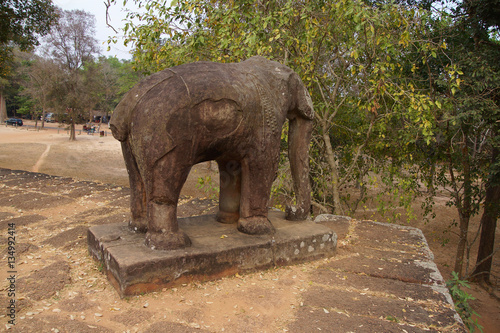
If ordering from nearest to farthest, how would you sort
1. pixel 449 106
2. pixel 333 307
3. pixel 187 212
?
pixel 333 307 < pixel 187 212 < pixel 449 106

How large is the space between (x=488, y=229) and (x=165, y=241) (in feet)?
21.3

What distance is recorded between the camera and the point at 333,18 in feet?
16.9

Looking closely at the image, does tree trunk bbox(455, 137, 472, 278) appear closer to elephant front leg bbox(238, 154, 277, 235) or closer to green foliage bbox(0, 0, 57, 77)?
elephant front leg bbox(238, 154, 277, 235)

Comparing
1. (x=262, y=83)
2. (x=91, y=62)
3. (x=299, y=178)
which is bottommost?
(x=299, y=178)

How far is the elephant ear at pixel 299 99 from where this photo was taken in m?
3.22

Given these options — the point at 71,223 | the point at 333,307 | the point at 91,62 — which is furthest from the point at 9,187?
the point at 91,62

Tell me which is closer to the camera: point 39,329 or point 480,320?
point 39,329

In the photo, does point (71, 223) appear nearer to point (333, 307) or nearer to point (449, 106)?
point (333, 307)

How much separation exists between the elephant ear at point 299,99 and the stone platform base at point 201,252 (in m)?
1.04

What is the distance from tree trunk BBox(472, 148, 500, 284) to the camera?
5961 millimetres

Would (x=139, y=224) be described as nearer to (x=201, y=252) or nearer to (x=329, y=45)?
(x=201, y=252)

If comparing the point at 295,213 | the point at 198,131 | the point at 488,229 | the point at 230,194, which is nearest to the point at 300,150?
the point at 295,213

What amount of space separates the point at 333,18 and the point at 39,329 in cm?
492

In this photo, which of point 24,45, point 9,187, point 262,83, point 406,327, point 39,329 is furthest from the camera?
point 24,45
